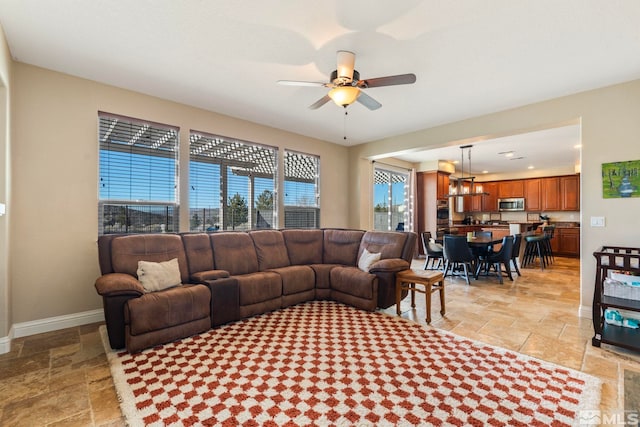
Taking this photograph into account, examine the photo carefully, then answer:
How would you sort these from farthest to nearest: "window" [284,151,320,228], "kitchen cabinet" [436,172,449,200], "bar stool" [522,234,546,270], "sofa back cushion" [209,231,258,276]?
"kitchen cabinet" [436,172,449,200]
"bar stool" [522,234,546,270]
"window" [284,151,320,228]
"sofa back cushion" [209,231,258,276]

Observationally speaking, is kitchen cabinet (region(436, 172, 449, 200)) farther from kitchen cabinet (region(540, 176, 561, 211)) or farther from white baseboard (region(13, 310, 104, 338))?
white baseboard (region(13, 310, 104, 338))

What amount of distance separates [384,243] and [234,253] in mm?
2122

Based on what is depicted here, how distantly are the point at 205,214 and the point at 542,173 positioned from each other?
33.3 ft

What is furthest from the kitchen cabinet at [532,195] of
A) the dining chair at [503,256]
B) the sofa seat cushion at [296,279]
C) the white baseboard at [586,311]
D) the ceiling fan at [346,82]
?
the ceiling fan at [346,82]

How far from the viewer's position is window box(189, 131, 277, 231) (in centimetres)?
438

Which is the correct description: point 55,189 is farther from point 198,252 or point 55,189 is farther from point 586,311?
point 586,311

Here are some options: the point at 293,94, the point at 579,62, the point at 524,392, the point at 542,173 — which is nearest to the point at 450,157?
the point at 542,173

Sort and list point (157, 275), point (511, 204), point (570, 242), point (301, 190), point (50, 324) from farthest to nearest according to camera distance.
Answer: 1. point (511, 204)
2. point (570, 242)
3. point (301, 190)
4. point (50, 324)
5. point (157, 275)

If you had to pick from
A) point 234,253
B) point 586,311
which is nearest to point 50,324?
point 234,253

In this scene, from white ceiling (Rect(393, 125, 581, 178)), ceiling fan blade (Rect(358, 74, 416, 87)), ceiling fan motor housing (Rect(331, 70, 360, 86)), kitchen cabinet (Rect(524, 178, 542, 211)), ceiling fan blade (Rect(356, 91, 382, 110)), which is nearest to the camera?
ceiling fan blade (Rect(358, 74, 416, 87))

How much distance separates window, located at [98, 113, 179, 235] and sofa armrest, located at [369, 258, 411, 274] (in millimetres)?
2821

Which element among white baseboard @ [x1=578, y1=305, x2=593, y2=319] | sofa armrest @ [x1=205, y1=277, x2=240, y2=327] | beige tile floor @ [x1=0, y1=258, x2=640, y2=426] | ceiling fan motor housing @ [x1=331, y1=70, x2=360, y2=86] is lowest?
beige tile floor @ [x1=0, y1=258, x2=640, y2=426]

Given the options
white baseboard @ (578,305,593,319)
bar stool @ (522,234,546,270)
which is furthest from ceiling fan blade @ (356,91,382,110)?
bar stool @ (522,234,546,270)

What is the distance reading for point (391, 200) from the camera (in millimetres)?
8406
